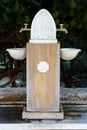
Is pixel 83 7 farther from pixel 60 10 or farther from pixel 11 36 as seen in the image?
pixel 11 36

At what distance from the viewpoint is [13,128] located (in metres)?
3.35

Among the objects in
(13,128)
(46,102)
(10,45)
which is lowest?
(13,128)

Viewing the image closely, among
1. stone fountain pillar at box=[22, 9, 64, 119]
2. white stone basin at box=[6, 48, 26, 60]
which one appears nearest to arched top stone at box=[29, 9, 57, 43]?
stone fountain pillar at box=[22, 9, 64, 119]

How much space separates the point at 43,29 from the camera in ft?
11.2

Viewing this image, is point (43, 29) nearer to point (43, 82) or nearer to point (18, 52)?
point (18, 52)

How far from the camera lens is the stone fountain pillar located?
3416 mm

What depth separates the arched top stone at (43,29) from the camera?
3.41 m

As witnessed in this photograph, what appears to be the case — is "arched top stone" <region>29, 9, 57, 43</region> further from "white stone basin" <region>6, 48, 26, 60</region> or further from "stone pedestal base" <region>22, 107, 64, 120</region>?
"stone pedestal base" <region>22, 107, 64, 120</region>

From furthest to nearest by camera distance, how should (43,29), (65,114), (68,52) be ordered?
(65,114), (68,52), (43,29)

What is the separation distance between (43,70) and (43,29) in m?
0.46

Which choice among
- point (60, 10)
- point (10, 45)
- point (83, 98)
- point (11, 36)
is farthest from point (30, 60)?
point (10, 45)

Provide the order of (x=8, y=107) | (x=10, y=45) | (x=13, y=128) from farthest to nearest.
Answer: (x=10, y=45) → (x=8, y=107) → (x=13, y=128)

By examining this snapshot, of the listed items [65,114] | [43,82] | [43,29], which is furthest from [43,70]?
[65,114]

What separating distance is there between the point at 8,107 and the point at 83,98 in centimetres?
107
